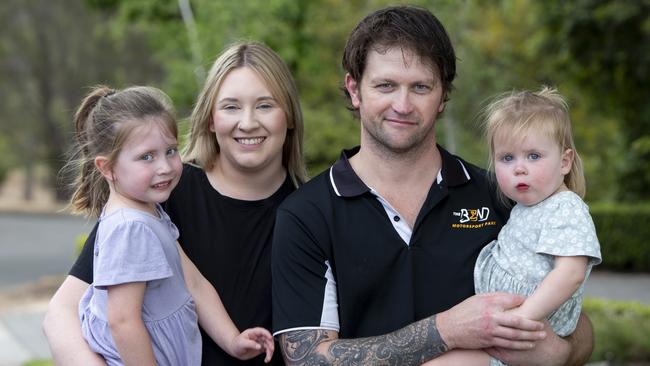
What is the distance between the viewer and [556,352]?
10.3 ft

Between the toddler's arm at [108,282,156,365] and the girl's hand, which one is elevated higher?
the toddler's arm at [108,282,156,365]

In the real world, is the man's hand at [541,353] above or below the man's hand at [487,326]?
below

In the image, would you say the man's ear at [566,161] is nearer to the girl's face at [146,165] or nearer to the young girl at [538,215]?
the young girl at [538,215]

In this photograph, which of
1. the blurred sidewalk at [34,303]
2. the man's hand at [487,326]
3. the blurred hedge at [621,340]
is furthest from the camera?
the blurred sidewalk at [34,303]

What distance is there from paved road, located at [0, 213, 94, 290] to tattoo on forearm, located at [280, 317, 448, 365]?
42.6ft

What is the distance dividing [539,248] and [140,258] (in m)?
1.35

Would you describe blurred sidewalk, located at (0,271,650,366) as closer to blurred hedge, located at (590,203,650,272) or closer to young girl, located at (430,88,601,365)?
blurred hedge, located at (590,203,650,272)

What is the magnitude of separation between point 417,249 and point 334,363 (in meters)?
0.49

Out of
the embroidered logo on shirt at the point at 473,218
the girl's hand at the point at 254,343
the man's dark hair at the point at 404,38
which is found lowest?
the girl's hand at the point at 254,343

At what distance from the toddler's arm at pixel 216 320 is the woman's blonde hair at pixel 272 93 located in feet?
1.53

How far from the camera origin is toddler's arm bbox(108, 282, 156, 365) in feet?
10.2

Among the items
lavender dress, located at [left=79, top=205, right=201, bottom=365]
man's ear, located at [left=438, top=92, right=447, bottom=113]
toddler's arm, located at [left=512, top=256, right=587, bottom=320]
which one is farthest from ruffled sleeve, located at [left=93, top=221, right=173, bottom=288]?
toddler's arm, located at [left=512, top=256, right=587, bottom=320]

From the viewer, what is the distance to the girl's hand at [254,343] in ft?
11.0

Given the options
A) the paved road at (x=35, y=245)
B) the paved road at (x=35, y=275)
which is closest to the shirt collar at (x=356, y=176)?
the paved road at (x=35, y=275)
